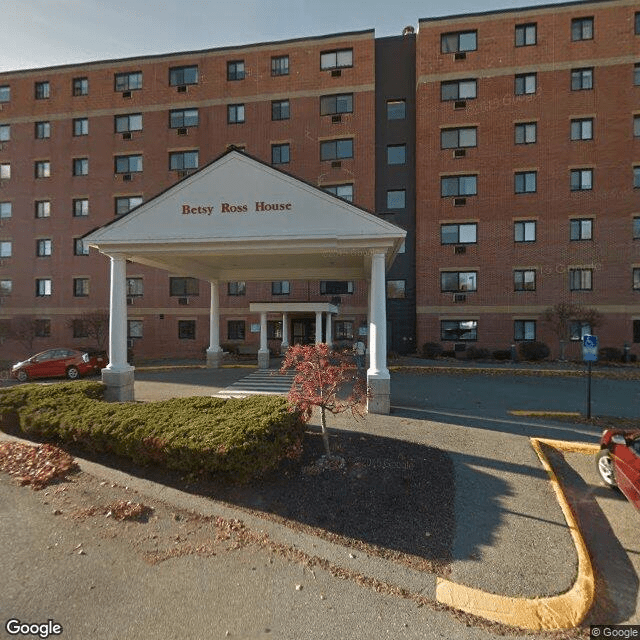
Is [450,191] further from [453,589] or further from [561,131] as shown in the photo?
[453,589]

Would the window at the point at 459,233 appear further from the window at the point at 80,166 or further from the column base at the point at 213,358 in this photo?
the window at the point at 80,166

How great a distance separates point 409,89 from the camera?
965 inches

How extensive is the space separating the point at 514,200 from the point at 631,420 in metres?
17.7

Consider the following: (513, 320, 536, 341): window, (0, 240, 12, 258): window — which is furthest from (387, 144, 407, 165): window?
(0, 240, 12, 258): window

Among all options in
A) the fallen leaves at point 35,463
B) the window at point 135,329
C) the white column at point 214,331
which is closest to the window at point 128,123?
the window at point 135,329

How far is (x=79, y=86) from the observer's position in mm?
27516

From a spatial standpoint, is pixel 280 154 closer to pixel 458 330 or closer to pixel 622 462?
pixel 458 330

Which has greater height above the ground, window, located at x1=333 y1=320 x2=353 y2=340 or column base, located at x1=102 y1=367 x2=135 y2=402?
window, located at x1=333 y1=320 x2=353 y2=340

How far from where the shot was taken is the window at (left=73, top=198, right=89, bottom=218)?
2721 cm

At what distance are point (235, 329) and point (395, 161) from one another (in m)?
16.5

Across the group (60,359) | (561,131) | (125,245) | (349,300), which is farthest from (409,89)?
(60,359)

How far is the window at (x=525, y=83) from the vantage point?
74.3 ft

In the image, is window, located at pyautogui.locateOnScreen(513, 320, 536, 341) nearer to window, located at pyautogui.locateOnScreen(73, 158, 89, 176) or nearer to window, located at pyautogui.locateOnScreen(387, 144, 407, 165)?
window, located at pyautogui.locateOnScreen(387, 144, 407, 165)

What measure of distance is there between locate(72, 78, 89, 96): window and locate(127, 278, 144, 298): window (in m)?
15.0
